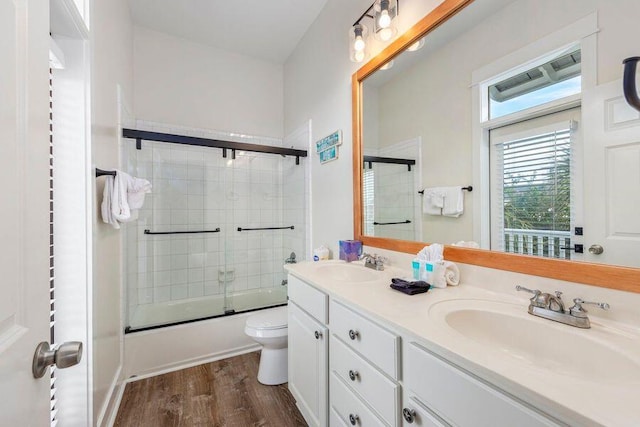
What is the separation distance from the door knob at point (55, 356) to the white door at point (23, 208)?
1cm

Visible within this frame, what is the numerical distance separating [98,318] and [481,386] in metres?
1.62

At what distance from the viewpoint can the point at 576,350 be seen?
0.76 metres

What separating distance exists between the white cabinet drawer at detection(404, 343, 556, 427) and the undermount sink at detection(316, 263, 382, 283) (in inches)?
31.8

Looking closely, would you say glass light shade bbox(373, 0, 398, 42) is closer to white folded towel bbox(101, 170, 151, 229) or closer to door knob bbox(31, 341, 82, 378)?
white folded towel bbox(101, 170, 151, 229)

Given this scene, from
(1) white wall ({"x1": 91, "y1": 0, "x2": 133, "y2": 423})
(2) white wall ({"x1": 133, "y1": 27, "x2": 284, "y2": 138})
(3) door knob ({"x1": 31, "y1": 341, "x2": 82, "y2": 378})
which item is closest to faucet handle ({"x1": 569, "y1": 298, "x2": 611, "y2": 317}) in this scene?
(3) door knob ({"x1": 31, "y1": 341, "x2": 82, "y2": 378})

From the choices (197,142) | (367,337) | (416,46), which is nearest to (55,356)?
(367,337)

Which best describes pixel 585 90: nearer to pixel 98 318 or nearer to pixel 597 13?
pixel 597 13

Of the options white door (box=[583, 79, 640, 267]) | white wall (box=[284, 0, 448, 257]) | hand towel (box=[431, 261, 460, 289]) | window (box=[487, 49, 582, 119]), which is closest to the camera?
white door (box=[583, 79, 640, 267])

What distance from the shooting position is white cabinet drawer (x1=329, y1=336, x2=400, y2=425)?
0.88 metres

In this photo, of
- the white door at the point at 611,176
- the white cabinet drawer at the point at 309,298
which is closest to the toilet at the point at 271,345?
the white cabinet drawer at the point at 309,298

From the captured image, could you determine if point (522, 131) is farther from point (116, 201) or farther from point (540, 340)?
point (116, 201)

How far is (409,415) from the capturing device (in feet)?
2.64

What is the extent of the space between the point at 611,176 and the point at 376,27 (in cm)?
138

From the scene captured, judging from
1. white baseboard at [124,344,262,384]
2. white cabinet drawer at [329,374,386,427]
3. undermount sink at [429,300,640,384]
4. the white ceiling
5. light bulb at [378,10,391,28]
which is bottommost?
white baseboard at [124,344,262,384]
